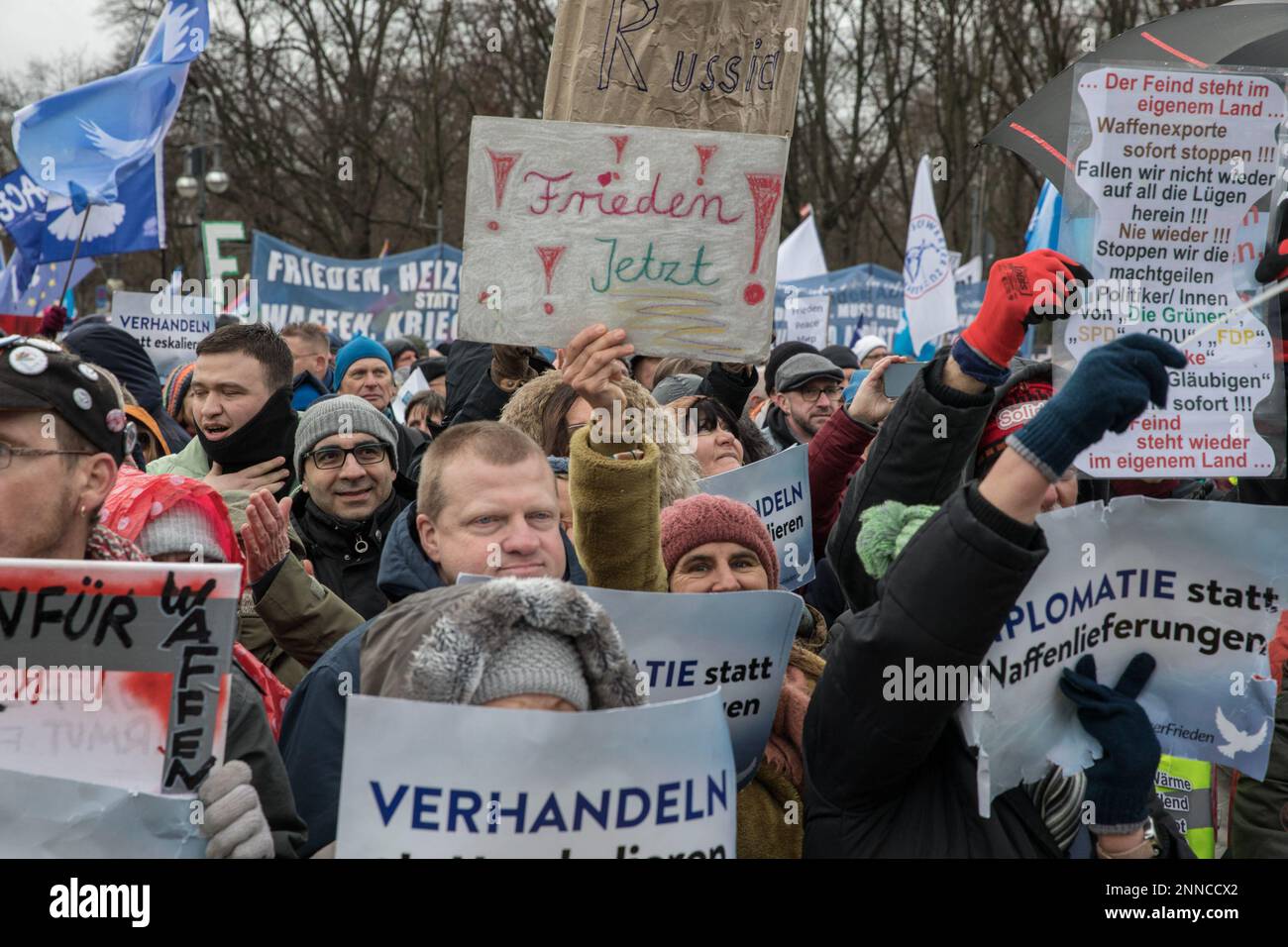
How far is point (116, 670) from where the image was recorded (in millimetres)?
2295

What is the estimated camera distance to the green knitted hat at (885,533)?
8.73 feet

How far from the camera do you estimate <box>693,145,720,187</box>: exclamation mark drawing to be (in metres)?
3.35

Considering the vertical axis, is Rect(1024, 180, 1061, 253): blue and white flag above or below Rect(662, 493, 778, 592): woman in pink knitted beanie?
above

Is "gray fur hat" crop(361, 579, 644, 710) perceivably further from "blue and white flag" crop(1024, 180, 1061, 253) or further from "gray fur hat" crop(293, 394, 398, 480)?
"blue and white flag" crop(1024, 180, 1061, 253)

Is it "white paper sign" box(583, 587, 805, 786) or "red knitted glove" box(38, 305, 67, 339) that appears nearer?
"white paper sign" box(583, 587, 805, 786)

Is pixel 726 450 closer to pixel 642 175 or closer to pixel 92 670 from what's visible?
pixel 642 175

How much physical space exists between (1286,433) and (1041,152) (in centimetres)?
139

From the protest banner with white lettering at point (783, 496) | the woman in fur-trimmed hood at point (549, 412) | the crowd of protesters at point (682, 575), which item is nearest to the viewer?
the crowd of protesters at point (682, 575)

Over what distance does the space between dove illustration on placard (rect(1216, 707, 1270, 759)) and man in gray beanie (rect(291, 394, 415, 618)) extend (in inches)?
94.2

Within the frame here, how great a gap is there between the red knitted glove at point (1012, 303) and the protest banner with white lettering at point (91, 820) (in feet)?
5.03

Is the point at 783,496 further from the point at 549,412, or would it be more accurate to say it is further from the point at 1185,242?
the point at 1185,242

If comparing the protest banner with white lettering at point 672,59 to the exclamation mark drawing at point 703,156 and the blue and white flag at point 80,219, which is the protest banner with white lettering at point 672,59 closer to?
the exclamation mark drawing at point 703,156

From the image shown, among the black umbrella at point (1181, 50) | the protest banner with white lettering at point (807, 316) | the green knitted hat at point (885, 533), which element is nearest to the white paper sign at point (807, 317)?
the protest banner with white lettering at point (807, 316)

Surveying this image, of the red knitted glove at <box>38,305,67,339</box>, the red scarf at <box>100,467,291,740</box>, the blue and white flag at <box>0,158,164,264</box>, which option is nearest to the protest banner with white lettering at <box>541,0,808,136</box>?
the red scarf at <box>100,467,291,740</box>
